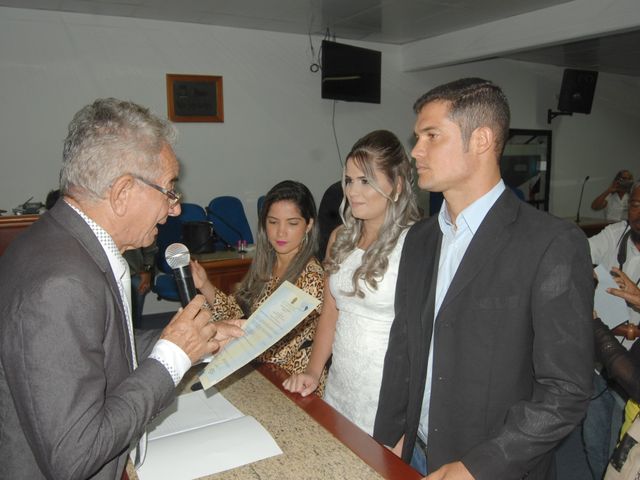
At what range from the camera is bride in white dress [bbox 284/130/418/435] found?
1738 mm

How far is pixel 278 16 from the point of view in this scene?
18.5ft

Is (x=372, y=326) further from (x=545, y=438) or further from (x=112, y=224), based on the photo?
(x=112, y=224)

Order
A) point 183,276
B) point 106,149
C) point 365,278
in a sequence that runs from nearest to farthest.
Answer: point 106,149 → point 183,276 → point 365,278

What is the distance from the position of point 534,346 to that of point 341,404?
0.90m

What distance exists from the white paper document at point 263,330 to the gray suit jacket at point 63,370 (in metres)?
0.22

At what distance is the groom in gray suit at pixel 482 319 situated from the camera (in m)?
1.07

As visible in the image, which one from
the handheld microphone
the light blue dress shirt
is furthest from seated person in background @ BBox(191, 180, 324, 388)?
the light blue dress shirt

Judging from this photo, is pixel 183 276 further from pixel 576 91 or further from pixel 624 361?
pixel 576 91

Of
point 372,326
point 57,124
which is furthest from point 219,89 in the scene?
point 372,326

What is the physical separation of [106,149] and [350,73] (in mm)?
5909

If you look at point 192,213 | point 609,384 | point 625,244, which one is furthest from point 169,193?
point 192,213

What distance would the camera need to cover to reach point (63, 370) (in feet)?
2.78

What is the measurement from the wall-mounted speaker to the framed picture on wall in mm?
5498

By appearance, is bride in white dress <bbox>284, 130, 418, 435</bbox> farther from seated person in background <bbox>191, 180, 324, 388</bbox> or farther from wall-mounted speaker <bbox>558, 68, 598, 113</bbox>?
wall-mounted speaker <bbox>558, 68, 598, 113</bbox>
